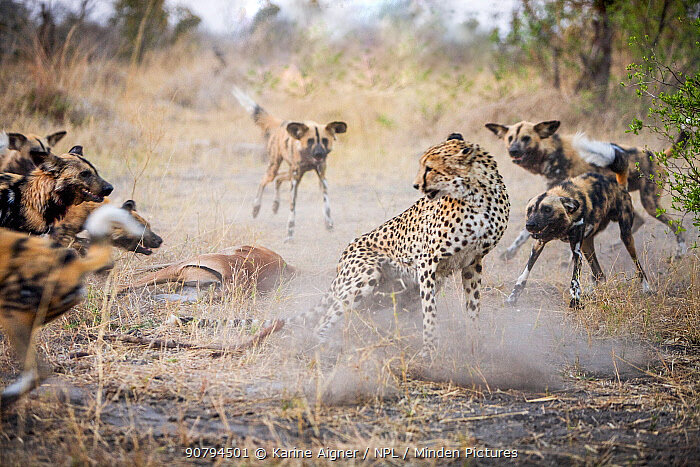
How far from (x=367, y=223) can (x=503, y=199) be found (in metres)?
4.01

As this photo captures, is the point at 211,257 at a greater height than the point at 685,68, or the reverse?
the point at 685,68

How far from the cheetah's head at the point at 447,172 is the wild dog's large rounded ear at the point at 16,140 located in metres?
4.46

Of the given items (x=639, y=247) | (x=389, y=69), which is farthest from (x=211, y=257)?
(x=389, y=69)

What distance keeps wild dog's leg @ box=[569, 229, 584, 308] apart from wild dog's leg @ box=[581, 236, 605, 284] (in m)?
0.30

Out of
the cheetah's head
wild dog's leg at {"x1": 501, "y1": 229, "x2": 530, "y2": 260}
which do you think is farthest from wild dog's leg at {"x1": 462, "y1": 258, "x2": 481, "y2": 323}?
wild dog's leg at {"x1": 501, "y1": 229, "x2": 530, "y2": 260}

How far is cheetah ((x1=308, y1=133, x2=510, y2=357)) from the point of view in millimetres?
4016

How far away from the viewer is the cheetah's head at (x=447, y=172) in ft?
13.4

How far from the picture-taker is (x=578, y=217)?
555 cm

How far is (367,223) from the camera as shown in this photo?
8.05 m

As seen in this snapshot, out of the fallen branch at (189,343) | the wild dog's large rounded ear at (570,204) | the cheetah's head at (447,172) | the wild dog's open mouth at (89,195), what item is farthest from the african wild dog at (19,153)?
the wild dog's large rounded ear at (570,204)

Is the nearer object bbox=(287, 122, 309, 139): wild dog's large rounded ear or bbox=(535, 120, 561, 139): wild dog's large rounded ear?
bbox=(535, 120, 561, 139): wild dog's large rounded ear

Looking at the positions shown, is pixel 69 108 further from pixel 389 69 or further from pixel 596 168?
pixel 596 168

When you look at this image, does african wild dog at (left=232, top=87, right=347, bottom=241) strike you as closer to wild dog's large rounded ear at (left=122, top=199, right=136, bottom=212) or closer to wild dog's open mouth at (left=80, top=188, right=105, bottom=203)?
wild dog's large rounded ear at (left=122, top=199, right=136, bottom=212)

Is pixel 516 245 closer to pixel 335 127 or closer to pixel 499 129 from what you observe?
pixel 499 129
